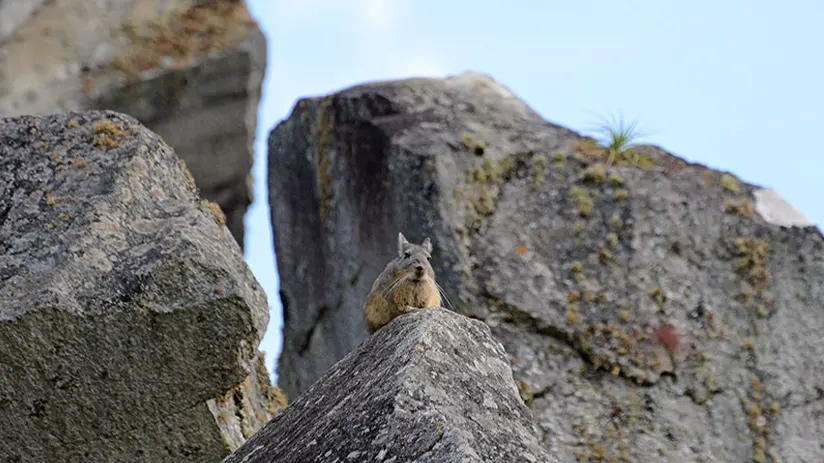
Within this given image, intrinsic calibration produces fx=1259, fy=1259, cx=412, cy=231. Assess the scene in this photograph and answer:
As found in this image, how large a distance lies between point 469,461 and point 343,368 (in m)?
2.05

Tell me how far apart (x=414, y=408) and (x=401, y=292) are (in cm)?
352

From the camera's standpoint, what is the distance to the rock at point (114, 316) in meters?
7.33

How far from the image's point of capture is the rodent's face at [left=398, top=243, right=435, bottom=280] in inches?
372

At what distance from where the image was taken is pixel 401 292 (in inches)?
368

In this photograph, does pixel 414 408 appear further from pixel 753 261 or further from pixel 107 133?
pixel 753 261

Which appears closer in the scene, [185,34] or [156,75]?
[156,75]

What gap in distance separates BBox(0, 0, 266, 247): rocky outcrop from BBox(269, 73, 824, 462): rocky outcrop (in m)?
6.51

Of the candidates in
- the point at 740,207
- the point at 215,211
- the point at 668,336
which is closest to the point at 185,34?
the point at 740,207

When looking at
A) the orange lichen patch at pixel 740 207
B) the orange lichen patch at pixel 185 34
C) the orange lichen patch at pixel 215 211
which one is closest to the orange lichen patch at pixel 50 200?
the orange lichen patch at pixel 215 211

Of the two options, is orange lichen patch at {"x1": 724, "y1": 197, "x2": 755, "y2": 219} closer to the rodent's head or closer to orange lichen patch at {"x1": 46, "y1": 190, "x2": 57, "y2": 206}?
the rodent's head

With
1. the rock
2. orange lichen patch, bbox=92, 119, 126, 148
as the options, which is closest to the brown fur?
the rock

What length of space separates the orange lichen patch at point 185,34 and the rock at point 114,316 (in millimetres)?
13768

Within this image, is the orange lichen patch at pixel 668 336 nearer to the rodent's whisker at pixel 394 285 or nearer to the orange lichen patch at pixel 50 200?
→ the rodent's whisker at pixel 394 285

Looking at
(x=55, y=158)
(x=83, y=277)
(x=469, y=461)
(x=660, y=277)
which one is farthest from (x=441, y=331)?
(x=660, y=277)
